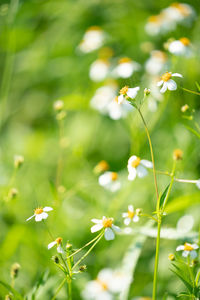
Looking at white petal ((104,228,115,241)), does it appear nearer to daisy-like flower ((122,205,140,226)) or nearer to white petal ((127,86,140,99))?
daisy-like flower ((122,205,140,226))

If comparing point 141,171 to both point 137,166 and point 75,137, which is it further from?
point 75,137

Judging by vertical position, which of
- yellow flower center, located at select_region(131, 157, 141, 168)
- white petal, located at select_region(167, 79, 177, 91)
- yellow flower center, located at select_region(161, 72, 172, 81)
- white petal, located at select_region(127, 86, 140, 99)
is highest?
white petal, located at select_region(127, 86, 140, 99)

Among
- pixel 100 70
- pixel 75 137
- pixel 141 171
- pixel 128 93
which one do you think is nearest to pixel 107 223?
pixel 141 171

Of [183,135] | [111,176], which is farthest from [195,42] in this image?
[111,176]

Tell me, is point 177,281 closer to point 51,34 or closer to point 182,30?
point 182,30

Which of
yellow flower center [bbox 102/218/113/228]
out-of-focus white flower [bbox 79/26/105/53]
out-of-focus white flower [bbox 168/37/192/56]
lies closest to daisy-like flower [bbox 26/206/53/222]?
yellow flower center [bbox 102/218/113/228]

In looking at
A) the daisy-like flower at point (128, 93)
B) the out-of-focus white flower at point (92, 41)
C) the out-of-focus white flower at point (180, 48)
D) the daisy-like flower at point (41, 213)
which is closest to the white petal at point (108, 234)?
the daisy-like flower at point (41, 213)

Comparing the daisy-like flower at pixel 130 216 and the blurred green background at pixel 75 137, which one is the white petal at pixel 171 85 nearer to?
the blurred green background at pixel 75 137
